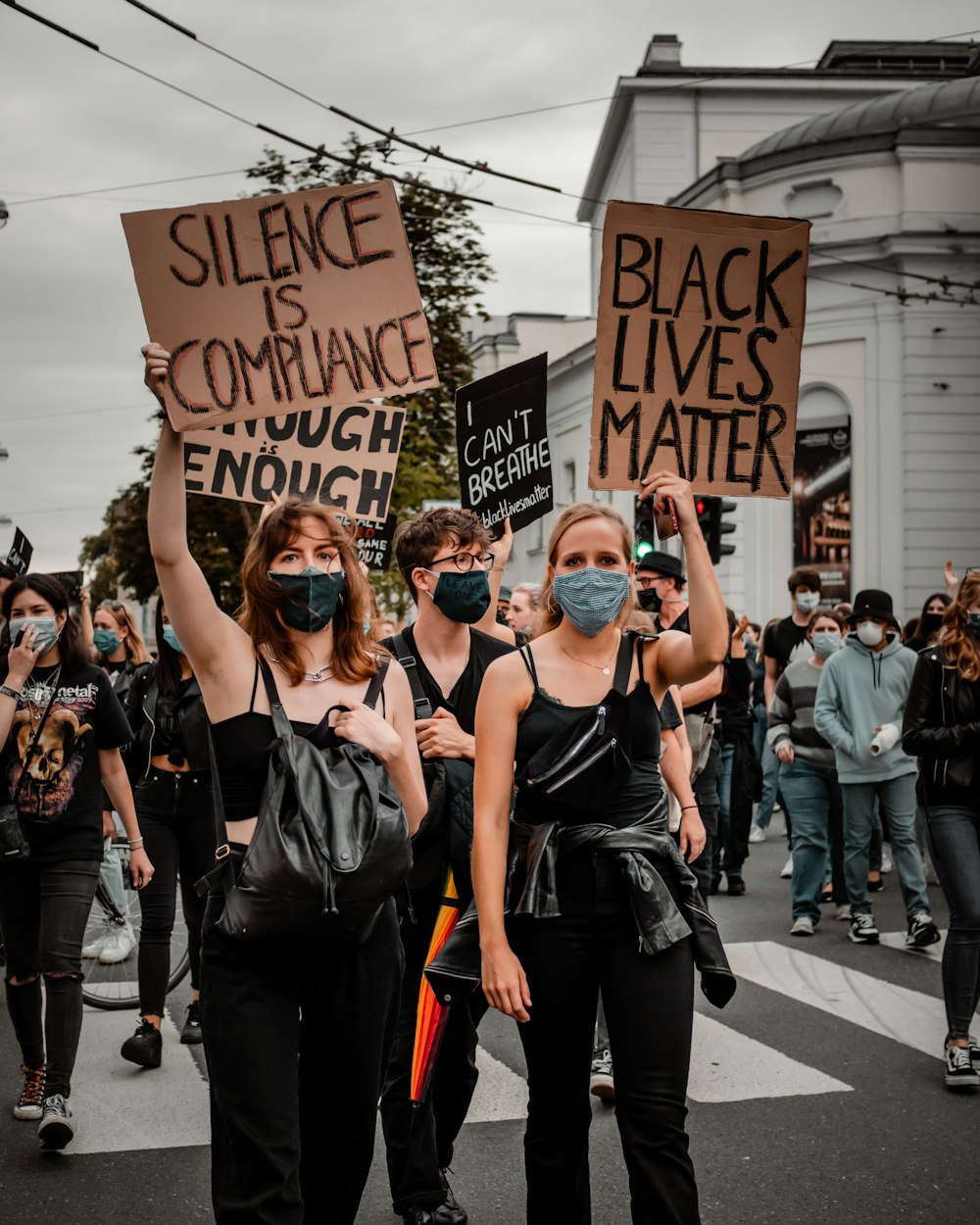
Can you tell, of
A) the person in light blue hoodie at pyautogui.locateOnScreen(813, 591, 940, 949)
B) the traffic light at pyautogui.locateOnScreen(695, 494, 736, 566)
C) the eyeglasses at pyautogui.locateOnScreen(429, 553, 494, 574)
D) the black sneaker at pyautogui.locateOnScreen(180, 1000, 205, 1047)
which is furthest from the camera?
the traffic light at pyautogui.locateOnScreen(695, 494, 736, 566)

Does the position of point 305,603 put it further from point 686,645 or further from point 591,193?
point 591,193

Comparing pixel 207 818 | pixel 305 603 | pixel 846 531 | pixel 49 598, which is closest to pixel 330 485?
pixel 49 598

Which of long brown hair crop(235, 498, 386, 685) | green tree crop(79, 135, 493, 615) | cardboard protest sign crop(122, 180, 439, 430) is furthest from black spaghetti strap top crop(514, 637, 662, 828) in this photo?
green tree crop(79, 135, 493, 615)

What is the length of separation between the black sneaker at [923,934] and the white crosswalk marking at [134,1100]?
436cm

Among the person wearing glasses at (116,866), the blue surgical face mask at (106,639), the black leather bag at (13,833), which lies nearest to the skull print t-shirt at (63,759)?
the black leather bag at (13,833)

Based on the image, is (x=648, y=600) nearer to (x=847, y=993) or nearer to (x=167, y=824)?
(x=847, y=993)

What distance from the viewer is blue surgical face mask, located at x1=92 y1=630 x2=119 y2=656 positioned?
34.9ft

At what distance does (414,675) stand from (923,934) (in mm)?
5097

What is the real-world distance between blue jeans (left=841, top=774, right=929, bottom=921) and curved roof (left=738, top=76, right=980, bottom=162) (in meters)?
22.5

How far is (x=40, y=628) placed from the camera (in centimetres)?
591

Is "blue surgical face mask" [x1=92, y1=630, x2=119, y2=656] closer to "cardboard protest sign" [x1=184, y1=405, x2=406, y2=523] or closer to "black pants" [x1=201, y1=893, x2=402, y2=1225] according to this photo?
"cardboard protest sign" [x1=184, y1=405, x2=406, y2=523]

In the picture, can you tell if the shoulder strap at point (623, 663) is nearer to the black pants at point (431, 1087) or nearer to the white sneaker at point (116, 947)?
the black pants at point (431, 1087)

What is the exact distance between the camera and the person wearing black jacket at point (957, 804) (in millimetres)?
6238

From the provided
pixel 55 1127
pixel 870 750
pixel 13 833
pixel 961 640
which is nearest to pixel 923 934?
pixel 870 750
